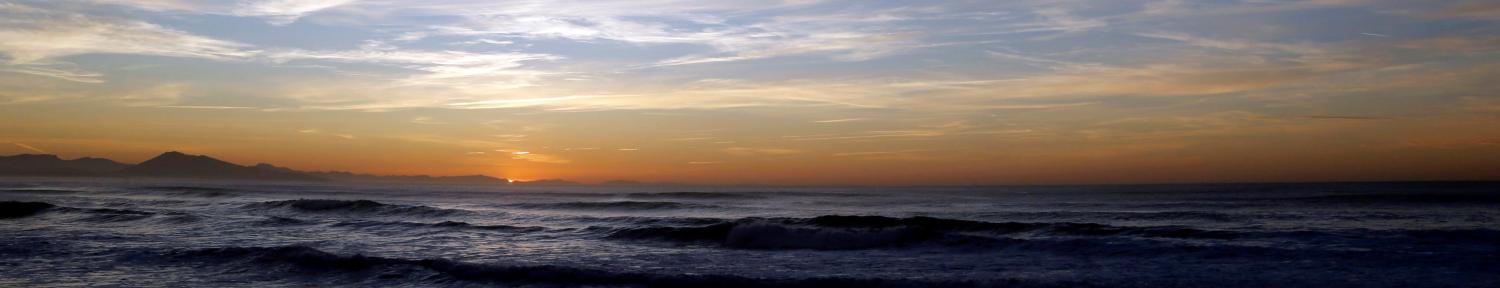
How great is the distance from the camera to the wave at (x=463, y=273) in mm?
15719

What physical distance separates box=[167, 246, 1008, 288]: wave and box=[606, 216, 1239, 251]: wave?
648cm

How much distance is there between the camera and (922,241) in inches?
903

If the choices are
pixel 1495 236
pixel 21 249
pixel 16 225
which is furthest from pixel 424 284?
pixel 1495 236

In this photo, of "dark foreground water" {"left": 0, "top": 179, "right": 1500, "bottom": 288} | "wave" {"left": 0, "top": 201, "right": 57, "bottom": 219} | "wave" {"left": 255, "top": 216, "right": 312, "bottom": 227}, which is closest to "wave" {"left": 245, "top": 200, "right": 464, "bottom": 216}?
"wave" {"left": 255, "top": 216, "right": 312, "bottom": 227}

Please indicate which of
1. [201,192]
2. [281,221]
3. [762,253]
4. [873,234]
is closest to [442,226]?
[281,221]

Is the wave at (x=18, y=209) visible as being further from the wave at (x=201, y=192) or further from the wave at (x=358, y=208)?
the wave at (x=201, y=192)

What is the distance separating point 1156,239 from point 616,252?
1341 cm

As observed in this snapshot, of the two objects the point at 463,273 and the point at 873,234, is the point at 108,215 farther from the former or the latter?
the point at 873,234

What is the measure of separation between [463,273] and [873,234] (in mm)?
10771

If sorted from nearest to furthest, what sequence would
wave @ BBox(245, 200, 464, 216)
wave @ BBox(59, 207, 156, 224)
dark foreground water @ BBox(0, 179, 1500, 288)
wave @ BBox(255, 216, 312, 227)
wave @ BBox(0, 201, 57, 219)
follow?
dark foreground water @ BBox(0, 179, 1500, 288) < wave @ BBox(255, 216, 312, 227) < wave @ BBox(59, 207, 156, 224) < wave @ BBox(0, 201, 57, 219) < wave @ BBox(245, 200, 464, 216)

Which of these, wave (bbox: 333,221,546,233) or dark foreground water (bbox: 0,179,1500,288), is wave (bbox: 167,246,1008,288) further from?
wave (bbox: 333,221,546,233)

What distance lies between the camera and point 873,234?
2384cm

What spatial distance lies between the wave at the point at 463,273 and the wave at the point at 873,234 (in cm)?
648

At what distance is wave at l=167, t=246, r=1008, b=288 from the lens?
15719mm
